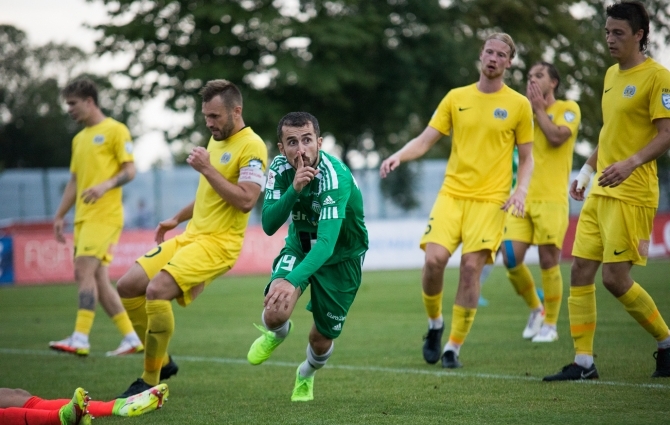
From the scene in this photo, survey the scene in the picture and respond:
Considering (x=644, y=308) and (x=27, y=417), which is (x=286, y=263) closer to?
(x=27, y=417)

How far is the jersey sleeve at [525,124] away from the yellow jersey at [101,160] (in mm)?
4145

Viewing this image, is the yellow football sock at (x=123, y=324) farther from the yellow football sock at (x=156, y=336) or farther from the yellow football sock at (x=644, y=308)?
the yellow football sock at (x=644, y=308)

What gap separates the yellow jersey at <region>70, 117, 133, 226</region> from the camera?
31.6 ft

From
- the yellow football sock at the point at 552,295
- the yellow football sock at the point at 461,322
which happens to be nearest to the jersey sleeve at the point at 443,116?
the yellow football sock at the point at 461,322

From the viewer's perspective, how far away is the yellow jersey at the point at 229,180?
694cm

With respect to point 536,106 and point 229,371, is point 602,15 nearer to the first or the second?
point 536,106

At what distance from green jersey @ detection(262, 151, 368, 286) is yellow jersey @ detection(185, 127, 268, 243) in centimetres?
80

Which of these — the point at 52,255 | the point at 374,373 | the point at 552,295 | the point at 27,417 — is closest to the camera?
the point at 27,417

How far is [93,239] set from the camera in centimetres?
955

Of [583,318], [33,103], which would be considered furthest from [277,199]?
[33,103]

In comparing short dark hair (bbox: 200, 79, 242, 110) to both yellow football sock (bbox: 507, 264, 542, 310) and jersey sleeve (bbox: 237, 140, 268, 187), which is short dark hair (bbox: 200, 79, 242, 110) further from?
yellow football sock (bbox: 507, 264, 542, 310)

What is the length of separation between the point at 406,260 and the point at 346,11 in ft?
32.0

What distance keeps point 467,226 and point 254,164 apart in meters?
2.04

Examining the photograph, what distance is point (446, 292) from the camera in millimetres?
16797
